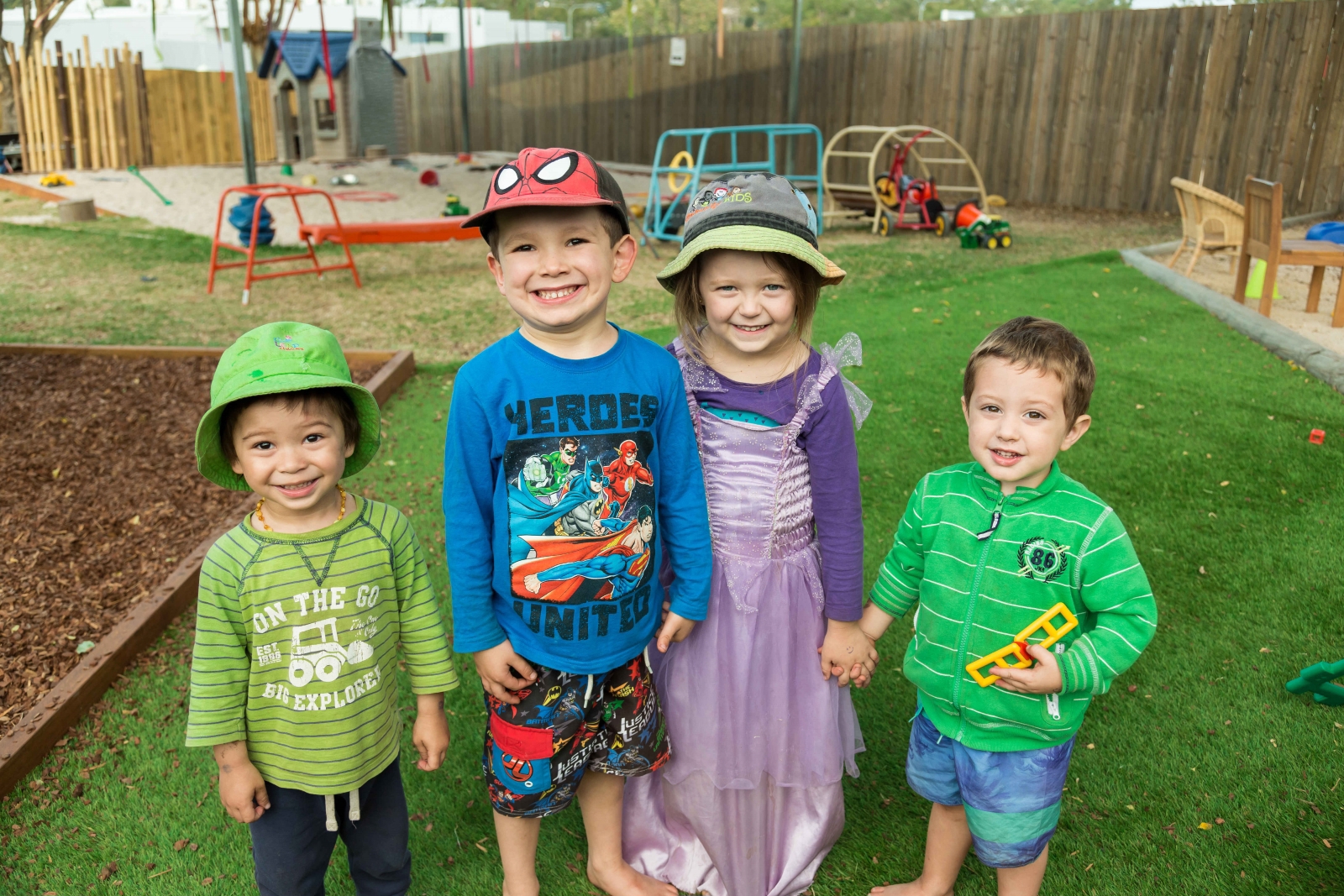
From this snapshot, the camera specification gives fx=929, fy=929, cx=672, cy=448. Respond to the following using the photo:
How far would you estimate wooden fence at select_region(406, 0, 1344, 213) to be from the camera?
1157cm

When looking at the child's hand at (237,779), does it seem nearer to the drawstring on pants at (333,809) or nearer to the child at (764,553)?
the drawstring on pants at (333,809)

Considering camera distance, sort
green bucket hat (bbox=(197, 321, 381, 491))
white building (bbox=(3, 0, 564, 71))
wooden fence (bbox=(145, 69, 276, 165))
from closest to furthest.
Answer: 1. green bucket hat (bbox=(197, 321, 381, 491))
2. wooden fence (bbox=(145, 69, 276, 165))
3. white building (bbox=(3, 0, 564, 71))

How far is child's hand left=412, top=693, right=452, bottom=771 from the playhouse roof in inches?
750

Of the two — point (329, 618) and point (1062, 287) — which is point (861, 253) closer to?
point (1062, 287)

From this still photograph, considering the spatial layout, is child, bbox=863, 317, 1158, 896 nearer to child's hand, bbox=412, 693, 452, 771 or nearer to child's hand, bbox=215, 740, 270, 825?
child's hand, bbox=412, 693, 452, 771

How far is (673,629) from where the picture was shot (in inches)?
76.1

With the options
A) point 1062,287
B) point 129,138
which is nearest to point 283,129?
point 129,138

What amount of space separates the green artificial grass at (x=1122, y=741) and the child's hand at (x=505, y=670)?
2.04 feet

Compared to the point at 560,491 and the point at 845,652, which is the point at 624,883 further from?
the point at 560,491

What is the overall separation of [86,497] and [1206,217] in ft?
28.8

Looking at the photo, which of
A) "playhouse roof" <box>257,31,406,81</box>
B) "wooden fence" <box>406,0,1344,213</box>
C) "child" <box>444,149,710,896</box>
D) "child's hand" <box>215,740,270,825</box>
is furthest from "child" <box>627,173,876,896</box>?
"playhouse roof" <box>257,31,406,81</box>

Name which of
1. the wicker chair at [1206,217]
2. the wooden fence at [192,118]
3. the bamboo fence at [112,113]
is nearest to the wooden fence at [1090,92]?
the wicker chair at [1206,217]

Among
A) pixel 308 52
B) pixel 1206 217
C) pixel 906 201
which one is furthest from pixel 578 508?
pixel 308 52

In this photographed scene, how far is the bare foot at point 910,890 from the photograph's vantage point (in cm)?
207
